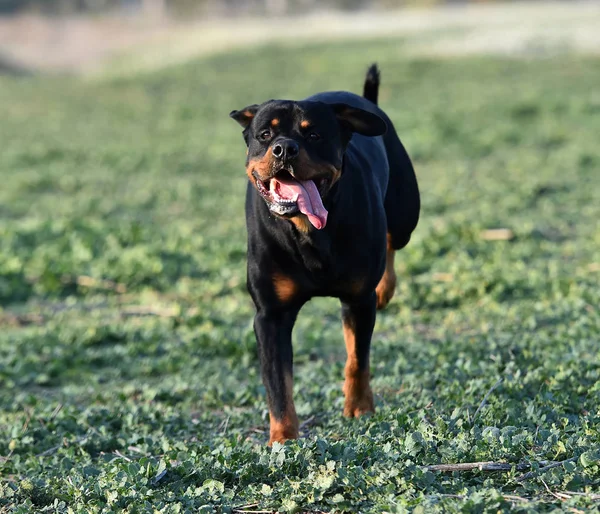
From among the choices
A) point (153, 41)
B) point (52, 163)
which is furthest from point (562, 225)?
point (153, 41)

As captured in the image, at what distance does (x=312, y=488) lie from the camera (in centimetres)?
464

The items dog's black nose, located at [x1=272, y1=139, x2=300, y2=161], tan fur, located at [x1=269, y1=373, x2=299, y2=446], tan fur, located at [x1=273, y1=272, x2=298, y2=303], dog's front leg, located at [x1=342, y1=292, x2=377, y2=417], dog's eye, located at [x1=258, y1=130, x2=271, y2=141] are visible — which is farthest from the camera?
dog's front leg, located at [x1=342, y1=292, x2=377, y2=417]

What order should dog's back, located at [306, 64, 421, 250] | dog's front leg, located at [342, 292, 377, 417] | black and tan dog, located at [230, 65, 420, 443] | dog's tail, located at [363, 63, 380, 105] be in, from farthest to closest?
dog's tail, located at [363, 63, 380, 105] < dog's back, located at [306, 64, 421, 250] < dog's front leg, located at [342, 292, 377, 417] < black and tan dog, located at [230, 65, 420, 443]

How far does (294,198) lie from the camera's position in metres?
5.30

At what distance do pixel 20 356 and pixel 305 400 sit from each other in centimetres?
346

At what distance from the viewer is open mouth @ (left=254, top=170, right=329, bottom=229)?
17.4ft

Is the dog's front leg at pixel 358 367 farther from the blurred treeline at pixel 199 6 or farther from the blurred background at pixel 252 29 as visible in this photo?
the blurred treeline at pixel 199 6

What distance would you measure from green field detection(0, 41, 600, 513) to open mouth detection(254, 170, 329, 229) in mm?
1157

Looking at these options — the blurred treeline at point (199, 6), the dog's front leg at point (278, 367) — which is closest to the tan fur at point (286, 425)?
the dog's front leg at point (278, 367)

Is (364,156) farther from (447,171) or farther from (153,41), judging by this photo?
(153,41)

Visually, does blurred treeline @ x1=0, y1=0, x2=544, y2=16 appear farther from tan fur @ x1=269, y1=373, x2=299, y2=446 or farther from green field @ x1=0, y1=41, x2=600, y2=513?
tan fur @ x1=269, y1=373, x2=299, y2=446

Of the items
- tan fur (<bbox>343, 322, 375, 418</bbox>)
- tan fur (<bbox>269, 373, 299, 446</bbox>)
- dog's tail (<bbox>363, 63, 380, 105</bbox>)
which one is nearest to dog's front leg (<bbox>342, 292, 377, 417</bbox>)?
tan fur (<bbox>343, 322, 375, 418</bbox>)

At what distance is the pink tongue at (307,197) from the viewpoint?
17.4 ft

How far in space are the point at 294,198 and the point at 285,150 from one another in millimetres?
259
